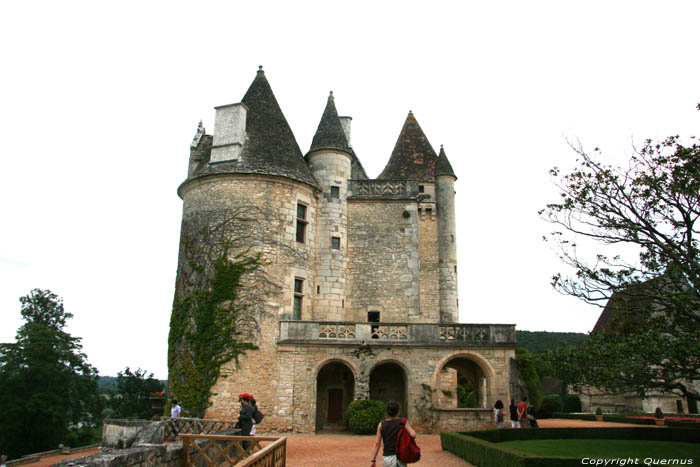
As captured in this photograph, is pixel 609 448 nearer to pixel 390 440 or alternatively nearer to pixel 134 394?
pixel 390 440

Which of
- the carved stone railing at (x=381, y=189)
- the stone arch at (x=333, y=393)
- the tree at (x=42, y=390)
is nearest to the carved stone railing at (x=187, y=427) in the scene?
the stone arch at (x=333, y=393)

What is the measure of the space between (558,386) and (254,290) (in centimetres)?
3573

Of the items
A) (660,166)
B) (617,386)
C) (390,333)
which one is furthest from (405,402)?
(660,166)

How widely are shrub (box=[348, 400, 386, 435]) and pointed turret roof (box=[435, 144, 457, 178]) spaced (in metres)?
12.3

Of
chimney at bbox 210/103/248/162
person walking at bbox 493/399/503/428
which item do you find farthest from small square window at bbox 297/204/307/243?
person walking at bbox 493/399/503/428

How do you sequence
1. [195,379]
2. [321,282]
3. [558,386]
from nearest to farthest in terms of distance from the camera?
[195,379]
[321,282]
[558,386]

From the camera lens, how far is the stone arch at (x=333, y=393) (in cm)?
2095

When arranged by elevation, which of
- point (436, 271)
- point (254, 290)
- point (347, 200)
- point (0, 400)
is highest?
point (347, 200)

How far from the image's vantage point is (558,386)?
4584 centimetres

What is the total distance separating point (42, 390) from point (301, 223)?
20295 mm

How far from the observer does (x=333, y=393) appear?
21297mm

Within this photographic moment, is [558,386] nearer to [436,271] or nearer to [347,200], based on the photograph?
[436,271]

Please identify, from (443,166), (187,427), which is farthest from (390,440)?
(443,166)

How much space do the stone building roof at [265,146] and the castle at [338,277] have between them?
6 cm
